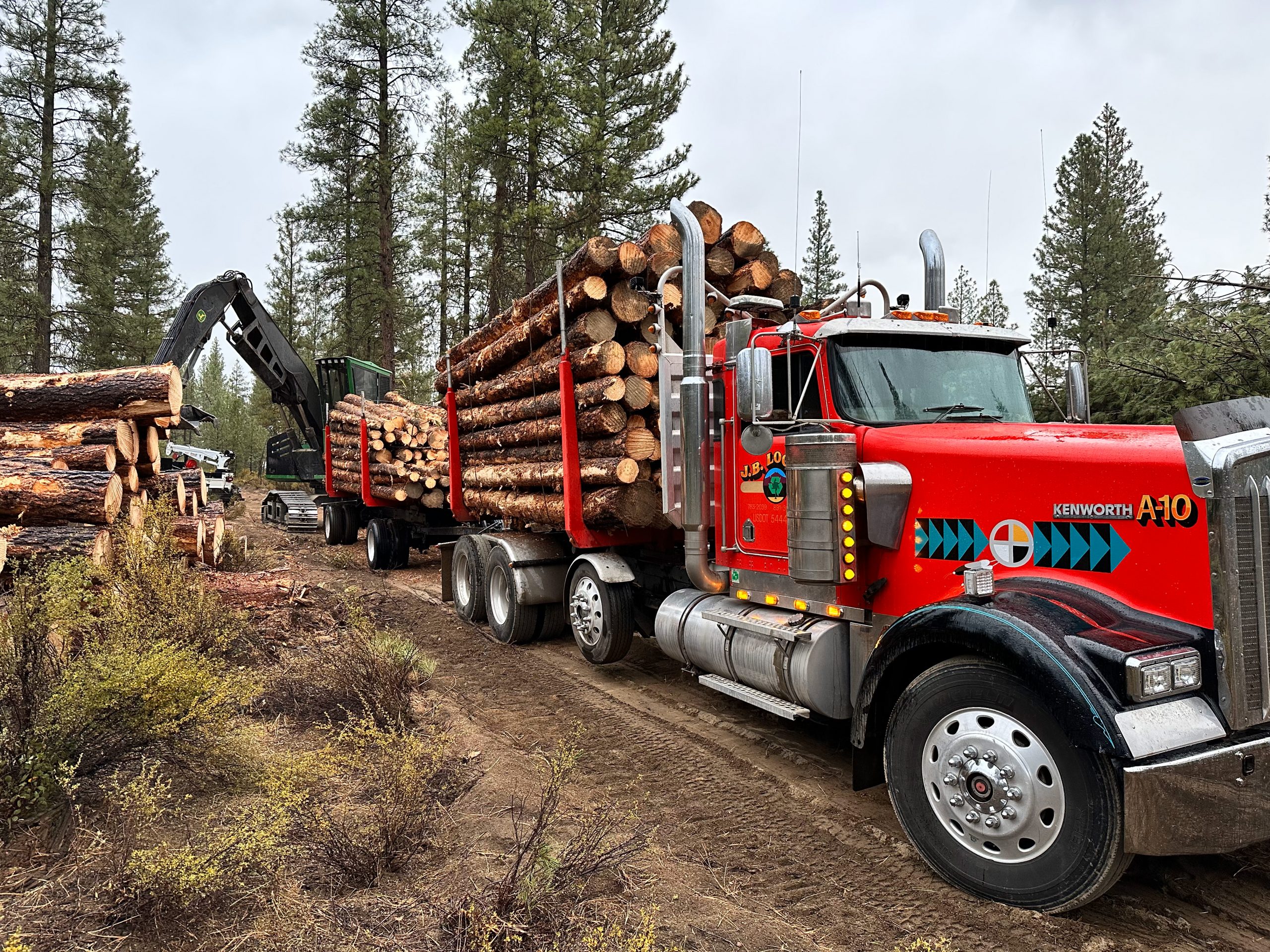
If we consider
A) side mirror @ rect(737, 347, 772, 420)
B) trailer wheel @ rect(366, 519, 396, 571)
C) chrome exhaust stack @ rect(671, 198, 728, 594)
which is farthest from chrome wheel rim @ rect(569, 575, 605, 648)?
trailer wheel @ rect(366, 519, 396, 571)

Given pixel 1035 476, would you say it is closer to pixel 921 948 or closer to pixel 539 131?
pixel 921 948

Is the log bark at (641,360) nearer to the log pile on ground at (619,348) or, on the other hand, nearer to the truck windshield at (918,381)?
the log pile on ground at (619,348)

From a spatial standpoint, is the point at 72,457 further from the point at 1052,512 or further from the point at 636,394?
the point at 1052,512

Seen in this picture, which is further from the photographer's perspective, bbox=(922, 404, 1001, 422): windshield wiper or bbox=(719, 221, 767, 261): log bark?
bbox=(719, 221, 767, 261): log bark

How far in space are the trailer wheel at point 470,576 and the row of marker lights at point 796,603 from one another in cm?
412

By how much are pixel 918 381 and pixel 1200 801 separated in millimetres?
2679

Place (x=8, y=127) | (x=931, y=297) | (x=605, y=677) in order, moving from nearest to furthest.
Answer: (x=931, y=297), (x=605, y=677), (x=8, y=127)

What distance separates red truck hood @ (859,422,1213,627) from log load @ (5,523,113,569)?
6.09 meters

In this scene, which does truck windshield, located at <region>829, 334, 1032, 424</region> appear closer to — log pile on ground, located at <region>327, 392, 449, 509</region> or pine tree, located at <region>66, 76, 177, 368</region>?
log pile on ground, located at <region>327, 392, 449, 509</region>

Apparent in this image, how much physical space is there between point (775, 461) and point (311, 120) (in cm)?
2298

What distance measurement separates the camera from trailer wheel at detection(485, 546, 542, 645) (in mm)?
8273

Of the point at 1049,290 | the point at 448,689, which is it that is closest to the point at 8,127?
the point at 448,689

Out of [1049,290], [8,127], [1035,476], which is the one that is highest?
[8,127]

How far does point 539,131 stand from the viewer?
1869 centimetres
